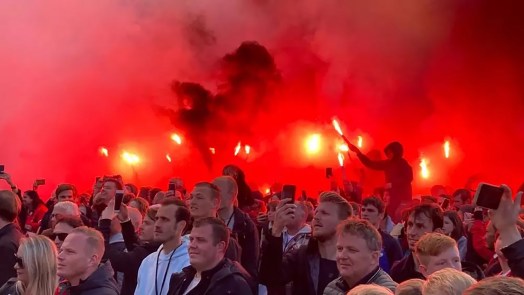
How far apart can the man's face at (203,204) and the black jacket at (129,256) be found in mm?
405

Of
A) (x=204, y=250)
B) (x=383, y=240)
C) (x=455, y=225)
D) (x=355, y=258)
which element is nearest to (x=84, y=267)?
(x=204, y=250)

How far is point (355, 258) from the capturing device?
4.43 metres

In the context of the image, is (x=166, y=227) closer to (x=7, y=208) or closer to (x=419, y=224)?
(x=7, y=208)

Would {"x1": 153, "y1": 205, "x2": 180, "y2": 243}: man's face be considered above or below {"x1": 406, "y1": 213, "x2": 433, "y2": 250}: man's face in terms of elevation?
above

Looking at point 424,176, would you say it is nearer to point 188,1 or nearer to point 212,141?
point 212,141

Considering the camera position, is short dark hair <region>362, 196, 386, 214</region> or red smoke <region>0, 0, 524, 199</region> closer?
short dark hair <region>362, 196, 386, 214</region>

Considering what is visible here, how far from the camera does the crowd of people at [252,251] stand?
4.33 metres

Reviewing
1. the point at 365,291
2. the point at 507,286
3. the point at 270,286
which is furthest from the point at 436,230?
the point at 507,286

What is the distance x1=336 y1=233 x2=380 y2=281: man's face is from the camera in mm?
4422

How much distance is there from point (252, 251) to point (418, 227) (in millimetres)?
1540

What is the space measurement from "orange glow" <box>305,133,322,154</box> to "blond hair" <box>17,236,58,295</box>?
14.5 m

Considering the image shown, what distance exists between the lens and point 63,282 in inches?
206

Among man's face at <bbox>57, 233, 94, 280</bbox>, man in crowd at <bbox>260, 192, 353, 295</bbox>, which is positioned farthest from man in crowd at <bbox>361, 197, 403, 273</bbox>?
man's face at <bbox>57, 233, 94, 280</bbox>

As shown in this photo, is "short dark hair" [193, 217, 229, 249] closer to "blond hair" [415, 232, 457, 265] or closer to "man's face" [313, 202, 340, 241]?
"man's face" [313, 202, 340, 241]
